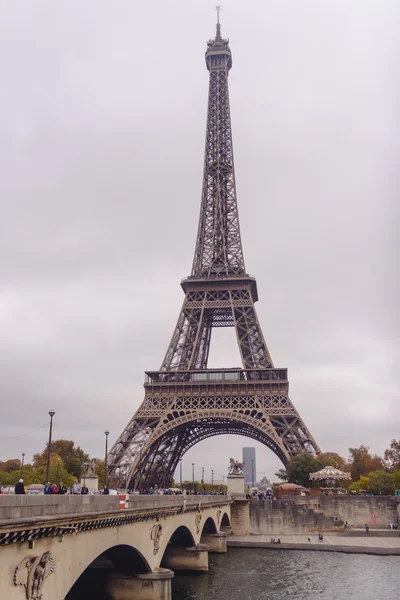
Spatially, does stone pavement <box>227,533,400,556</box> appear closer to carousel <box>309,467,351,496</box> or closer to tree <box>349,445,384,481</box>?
carousel <box>309,467,351,496</box>

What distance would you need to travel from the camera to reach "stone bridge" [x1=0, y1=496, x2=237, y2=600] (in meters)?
13.6

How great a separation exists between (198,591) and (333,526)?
2972 centimetres

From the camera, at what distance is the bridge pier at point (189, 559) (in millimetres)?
38125

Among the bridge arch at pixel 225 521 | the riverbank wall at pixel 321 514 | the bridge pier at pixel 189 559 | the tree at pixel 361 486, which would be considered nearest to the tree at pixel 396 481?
the tree at pixel 361 486

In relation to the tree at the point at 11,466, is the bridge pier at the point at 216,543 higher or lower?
lower

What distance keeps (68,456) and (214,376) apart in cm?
4117

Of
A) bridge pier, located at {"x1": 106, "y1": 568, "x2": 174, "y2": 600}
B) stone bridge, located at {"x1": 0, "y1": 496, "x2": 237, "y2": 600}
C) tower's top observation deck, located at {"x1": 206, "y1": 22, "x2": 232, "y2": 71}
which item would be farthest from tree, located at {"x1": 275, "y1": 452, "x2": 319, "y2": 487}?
tower's top observation deck, located at {"x1": 206, "y1": 22, "x2": 232, "y2": 71}

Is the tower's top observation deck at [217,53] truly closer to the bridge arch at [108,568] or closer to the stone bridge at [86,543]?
the stone bridge at [86,543]

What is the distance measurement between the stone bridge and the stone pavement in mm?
16041

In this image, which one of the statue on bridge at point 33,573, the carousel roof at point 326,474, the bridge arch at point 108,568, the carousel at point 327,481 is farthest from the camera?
the carousel at point 327,481

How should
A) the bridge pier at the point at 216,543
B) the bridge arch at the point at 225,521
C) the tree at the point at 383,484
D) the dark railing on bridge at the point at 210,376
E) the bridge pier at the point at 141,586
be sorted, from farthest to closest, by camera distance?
the tree at the point at 383,484, the dark railing on bridge at the point at 210,376, the bridge arch at the point at 225,521, the bridge pier at the point at 216,543, the bridge pier at the point at 141,586

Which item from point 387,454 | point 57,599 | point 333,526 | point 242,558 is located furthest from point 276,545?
point 387,454

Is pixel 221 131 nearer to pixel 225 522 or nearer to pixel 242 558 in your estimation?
pixel 225 522

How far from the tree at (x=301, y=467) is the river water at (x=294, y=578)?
15.0m
